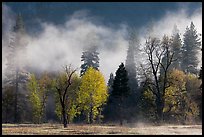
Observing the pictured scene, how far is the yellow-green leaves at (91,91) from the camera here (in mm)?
60406

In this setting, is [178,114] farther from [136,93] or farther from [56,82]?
[56,82]

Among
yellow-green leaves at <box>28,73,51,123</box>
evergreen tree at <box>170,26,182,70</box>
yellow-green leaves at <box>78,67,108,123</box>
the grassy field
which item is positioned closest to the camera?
the grassy field

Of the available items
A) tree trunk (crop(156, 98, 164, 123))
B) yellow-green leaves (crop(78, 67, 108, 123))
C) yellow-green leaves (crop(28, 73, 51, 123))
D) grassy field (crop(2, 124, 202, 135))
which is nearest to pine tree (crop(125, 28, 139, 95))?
yellow-green leaves (crop(78, 67, 108, 123))

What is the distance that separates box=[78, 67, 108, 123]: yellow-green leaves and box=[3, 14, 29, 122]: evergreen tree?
1148cm

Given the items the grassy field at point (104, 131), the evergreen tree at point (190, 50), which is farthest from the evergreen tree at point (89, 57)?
the grassy field at point (104, 131)

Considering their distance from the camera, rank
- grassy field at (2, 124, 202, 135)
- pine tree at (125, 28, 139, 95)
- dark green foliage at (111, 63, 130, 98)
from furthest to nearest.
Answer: pine tree at (125, 28, 139, 95), dark green foliage at (111, 63, 130, 98), grassy field at (2, 124, 202, 135)

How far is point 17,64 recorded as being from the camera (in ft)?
215

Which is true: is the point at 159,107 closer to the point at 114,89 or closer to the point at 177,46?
the point at 114,89

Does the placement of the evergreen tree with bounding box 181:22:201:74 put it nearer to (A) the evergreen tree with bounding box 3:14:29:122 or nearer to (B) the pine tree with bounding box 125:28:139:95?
(B) the pine tree with bounding box 125:28:139:95

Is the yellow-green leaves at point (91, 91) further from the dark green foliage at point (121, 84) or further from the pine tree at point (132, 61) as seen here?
the pine tree at point (132, 61)

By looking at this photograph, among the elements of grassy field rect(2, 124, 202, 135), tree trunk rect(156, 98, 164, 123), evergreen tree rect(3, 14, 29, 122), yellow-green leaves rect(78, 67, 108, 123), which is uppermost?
evergreen tree rect(3, 14, 29, 122)

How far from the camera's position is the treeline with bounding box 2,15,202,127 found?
58.8m

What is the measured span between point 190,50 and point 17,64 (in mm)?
31763

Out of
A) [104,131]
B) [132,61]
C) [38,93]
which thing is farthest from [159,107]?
[38,93]
